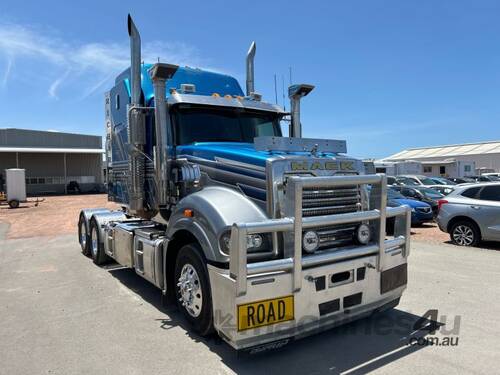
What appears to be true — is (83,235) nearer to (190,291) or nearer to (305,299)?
(190,291)

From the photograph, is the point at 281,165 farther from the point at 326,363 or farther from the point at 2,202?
the point at 2,202

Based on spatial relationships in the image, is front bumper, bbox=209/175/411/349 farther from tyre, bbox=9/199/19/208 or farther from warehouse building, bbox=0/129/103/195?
warehouse building, bbox=0/129/103/195

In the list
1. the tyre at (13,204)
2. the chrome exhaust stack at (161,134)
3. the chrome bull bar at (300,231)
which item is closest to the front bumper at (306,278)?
the chrome bull bar at (300,231)

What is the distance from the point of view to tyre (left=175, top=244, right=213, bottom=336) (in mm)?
4238

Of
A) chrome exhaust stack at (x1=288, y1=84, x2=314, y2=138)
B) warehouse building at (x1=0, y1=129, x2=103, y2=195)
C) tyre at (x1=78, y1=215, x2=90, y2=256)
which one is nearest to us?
chrome exhaust stack at (x1=288, y1=84, x2=314, y2=138)

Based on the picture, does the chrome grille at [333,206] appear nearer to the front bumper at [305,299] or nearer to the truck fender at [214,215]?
the front bumper at [305,299]

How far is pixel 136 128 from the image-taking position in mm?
5895

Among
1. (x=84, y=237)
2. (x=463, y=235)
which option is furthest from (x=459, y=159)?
(x=84, y=237)

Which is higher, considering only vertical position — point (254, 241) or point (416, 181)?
point (254, 241)

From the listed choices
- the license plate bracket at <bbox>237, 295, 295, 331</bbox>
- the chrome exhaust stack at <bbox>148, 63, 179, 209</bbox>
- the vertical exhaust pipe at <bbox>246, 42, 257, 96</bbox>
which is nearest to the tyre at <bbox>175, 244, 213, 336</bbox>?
the license plate bracket at <bbox>237, 295, 295, 331</bbox>

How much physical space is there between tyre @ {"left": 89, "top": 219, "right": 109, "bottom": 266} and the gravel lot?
788 millimetres

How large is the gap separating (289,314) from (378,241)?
1.35m

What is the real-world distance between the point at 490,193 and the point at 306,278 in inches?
312

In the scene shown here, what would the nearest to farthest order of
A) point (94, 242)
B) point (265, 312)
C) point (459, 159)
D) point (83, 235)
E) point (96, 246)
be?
point (265, 312)
point (96, 246)
point (94, 242)
point (83, 235)
point (459, 159)
